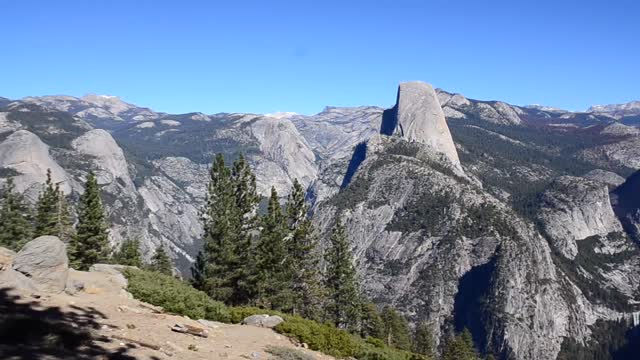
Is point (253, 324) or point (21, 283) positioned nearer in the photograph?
point (21, 283)

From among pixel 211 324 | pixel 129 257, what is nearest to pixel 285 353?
pixel 211 324

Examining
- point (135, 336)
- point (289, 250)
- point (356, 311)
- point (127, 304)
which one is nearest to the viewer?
point (135, 336)

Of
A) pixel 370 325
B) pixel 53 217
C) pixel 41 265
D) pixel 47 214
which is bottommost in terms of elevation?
pixel 370 325

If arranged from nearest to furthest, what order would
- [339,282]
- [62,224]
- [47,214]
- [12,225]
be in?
1. [62,224]
2. [47,214]
3. [12,225]
4. [339,282]

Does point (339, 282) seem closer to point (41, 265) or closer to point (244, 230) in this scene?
point (244, 230)

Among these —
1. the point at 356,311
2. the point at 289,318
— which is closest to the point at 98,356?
the point at 289,318

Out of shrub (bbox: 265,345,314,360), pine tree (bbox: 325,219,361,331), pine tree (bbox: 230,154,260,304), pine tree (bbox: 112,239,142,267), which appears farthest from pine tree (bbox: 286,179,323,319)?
shrub (bbox: 265,345,314,360)

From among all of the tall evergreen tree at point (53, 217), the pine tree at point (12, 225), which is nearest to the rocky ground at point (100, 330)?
the tall evergreen tree at point (53, 217)

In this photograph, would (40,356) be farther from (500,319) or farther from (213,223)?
(500,319)
